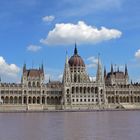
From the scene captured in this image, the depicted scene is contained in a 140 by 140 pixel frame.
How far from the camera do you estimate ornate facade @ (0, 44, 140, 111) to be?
5812 inches

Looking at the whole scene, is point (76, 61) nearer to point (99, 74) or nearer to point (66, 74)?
point (99, 74)

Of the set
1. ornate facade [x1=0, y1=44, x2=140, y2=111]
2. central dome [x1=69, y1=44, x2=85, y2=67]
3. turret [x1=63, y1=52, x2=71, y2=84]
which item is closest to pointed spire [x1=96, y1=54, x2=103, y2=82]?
ornate facade [x1=0, y1=44, x2=140, y2=111]

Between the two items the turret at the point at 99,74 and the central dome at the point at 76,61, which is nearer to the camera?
the turret at the point at 99,74

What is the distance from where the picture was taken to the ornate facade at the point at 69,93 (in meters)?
148

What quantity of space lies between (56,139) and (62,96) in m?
116

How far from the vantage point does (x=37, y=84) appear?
163375 millimetres

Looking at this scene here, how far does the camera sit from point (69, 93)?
495ft

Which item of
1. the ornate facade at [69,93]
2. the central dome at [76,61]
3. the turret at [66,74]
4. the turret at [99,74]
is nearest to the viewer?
the ornate facade at [69,93]

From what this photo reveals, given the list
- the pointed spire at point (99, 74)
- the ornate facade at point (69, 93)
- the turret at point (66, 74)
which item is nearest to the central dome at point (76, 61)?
the ornate facade at point (69, 93)

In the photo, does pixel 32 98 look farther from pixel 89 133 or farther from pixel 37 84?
pixel 89 133

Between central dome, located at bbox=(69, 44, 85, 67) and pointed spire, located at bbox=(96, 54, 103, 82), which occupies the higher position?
central dome, located at bbox=(69, 44, 85, 67)

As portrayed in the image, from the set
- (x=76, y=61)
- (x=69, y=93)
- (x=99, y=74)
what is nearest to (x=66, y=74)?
(x=69, y=93)

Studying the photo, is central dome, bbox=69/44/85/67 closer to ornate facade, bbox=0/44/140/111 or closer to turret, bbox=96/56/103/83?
ornate facade, bbox=0/44/140/111

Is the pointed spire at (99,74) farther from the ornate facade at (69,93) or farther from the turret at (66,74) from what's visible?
the turret at (66,74)
